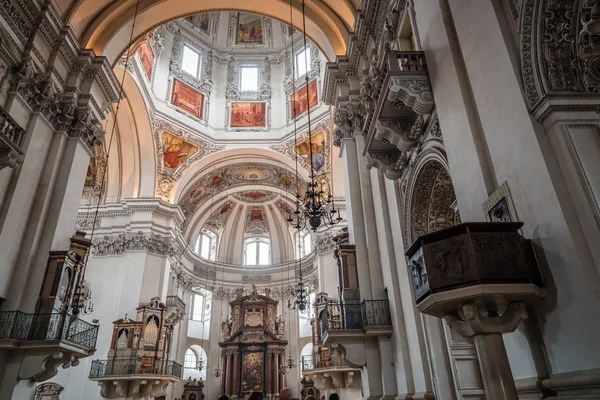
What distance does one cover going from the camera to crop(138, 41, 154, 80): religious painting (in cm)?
1530

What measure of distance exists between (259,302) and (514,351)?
17694 millimetres

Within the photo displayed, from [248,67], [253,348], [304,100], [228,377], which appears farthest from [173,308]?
[248,67]

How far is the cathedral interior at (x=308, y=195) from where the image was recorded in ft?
10.0

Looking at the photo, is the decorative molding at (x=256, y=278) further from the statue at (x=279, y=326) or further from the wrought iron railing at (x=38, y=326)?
the wrought iron railing at (x=38, y=326)

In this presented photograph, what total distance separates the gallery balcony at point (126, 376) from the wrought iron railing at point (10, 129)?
27.9 ft

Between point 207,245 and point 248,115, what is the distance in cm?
778

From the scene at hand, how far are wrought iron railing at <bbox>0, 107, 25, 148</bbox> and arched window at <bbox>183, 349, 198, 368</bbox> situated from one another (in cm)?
1520

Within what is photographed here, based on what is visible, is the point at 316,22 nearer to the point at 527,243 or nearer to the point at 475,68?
the point at 475,68

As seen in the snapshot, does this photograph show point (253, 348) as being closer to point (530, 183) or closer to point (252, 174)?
point (252, 174)

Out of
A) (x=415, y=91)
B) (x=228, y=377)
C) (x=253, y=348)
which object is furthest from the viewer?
(x=253, y=348)

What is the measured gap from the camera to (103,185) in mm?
15992

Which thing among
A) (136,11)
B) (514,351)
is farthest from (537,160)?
(136,11)

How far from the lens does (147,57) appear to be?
15.8m

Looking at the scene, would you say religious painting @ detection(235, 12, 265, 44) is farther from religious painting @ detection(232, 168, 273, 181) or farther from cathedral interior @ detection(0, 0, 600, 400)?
religious painting @ detection(232, 168, 273, 181)
